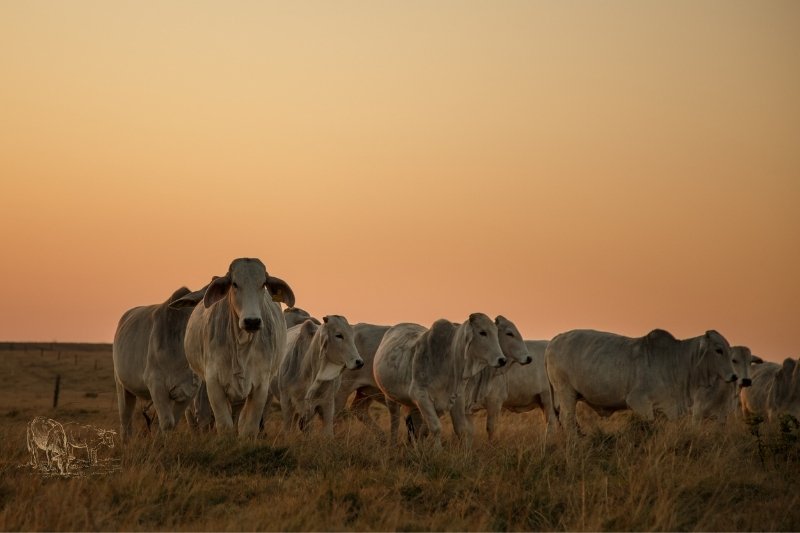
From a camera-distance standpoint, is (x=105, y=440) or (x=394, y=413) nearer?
(x=105, y=440)

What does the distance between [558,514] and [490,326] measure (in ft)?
21.6

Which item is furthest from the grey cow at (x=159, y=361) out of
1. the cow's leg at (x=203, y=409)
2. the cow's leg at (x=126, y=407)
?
the cow's leg at (x=203, y=409)

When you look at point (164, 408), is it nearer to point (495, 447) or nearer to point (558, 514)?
point (495, 447)

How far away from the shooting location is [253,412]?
12.3m

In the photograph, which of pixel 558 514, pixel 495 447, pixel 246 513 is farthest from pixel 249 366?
pixel 558 514

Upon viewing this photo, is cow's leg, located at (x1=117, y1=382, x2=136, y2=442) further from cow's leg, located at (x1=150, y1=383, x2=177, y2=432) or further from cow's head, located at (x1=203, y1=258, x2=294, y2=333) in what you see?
cow's head, located at (x1=203, y1=258, x2=294, y2=333)

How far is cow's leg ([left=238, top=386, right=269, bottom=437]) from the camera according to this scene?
12.1 metres

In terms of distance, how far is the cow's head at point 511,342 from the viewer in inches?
665

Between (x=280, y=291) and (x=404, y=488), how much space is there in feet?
14.1

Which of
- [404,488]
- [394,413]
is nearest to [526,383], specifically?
[394,413]

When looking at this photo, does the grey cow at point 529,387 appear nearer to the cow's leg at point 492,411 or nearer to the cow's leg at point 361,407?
the cow's leg at point 492,411

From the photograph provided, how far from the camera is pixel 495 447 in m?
11.9

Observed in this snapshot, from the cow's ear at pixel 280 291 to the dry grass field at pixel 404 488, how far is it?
1759 millimetres

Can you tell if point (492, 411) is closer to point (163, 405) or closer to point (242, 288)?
point (163, 405)
